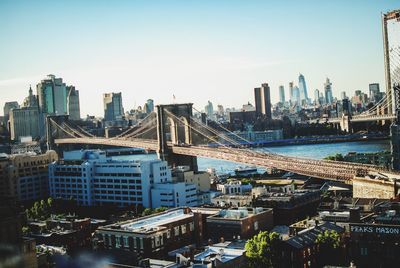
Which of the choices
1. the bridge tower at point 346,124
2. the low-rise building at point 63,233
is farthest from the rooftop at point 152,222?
the bridge tower at point 346,124

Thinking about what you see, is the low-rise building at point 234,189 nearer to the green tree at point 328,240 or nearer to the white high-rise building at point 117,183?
the white high-rise building at point 117,183

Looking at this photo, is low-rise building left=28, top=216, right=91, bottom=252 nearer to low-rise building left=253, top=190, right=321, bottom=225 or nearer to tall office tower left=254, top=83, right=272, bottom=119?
low-rise building left=253, top=190, right=321, bottom=225

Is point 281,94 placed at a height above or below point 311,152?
above

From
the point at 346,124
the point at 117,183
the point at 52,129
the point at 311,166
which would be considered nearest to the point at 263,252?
the point at 311,166

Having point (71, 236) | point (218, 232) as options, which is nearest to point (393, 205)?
point (218, 232)

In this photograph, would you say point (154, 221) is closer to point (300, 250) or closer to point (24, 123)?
point (300, 250)

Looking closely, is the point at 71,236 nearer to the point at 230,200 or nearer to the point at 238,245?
the point at 238,245
